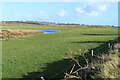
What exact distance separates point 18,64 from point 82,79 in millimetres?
5080

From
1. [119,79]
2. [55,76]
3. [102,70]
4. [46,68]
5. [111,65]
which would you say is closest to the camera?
[119,79]

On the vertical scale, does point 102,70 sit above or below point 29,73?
above

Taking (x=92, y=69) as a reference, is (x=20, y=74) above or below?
below

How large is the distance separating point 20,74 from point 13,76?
36cm

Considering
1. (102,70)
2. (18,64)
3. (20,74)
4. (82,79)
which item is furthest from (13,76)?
(102,70)

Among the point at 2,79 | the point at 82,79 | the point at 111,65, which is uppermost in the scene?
the point at 111,65

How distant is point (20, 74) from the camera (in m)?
7.64

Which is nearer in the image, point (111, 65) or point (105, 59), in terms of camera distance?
point (111, 65)

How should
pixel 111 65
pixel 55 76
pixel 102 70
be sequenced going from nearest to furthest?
pixel 102 70
pixel 111 65
pixel 55 76

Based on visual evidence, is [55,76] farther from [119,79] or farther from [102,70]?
[119,79]

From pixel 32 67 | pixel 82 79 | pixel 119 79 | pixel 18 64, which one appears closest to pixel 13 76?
pixel 32 67

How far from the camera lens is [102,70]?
5559 mm

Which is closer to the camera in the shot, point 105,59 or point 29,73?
point 105,59

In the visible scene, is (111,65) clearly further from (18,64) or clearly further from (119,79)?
(18,64)
